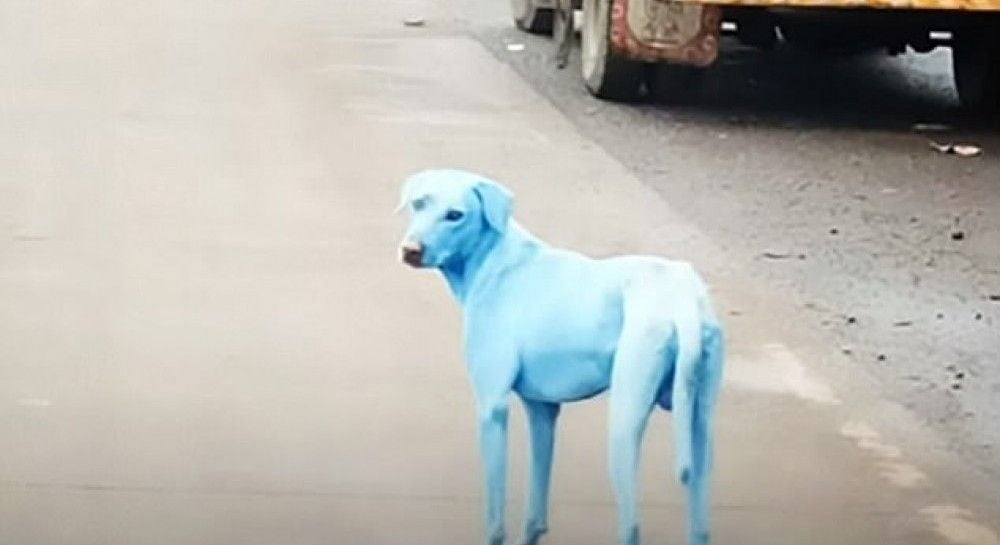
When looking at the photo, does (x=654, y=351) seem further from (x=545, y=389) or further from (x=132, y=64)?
(x=132, y=64)

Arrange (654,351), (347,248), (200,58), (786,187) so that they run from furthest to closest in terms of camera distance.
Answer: (786,187)
(200,58)
(347,248)
(654,351)

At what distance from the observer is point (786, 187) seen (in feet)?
19.1

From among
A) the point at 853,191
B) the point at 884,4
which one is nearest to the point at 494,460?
the point at 853,191

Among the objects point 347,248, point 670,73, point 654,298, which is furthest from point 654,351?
point 670,73

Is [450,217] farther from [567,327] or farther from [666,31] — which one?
[666,31]

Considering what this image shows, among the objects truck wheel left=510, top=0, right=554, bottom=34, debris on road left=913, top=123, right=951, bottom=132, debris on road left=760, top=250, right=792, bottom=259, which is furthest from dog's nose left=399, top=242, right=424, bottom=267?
truck wheel left=510, top=0, right=554, bottom=34

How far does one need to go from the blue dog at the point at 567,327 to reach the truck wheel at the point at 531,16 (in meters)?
5.43

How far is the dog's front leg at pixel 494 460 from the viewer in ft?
8.04

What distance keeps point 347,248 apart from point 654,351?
1819 millimetres

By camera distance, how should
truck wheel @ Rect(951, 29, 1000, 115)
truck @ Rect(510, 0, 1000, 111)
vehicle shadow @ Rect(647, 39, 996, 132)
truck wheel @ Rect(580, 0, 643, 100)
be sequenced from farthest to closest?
truck wheel @ Rect(951, 29, 1000, 115)
truck wheel @ Rect(580, 0, 643, 100)
vehicle shadow @ Rect(647, 39, 996, 132)
truck @ Rect(510, 0, 1000, 111)

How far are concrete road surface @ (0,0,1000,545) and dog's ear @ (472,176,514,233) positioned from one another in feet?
0.78

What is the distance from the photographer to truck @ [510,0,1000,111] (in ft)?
21.6

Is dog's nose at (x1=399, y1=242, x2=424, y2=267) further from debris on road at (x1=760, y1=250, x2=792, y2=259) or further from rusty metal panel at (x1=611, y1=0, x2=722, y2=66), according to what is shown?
rusty metal panel at (x1=611, y1=0, x2=722, y2=66)

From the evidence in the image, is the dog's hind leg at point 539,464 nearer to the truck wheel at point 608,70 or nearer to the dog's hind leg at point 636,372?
the dog's hind leg at point 636,372
